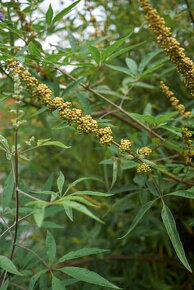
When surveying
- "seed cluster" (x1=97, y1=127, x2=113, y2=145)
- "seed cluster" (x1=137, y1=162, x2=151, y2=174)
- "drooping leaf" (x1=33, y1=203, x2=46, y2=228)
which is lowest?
"drooping leaf" (x1=33, y1=203, x2=46, y2=228)

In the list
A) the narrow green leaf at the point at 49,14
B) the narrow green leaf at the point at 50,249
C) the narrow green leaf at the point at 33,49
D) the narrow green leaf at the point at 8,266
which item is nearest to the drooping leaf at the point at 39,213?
the narrow green leaf at the point at 8,266

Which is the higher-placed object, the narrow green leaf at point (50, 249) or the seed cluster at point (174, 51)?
the seed cluster at point (174, 51)

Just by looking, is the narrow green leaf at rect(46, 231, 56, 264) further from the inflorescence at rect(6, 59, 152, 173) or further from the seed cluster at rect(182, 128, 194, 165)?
the seed cluster at rect(182, 128, 194, 165)

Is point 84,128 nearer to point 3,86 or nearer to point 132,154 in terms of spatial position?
point 132,154

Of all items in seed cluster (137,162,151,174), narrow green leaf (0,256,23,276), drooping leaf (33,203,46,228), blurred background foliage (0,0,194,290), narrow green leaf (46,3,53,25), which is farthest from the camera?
blurred background foliage (0,0,194,290)

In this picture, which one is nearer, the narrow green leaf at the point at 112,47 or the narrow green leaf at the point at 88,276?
the narrow green leaf at the point at 88,276

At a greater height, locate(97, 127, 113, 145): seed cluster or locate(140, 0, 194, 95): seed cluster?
locate(140, 0, 194, 95): seed cluster

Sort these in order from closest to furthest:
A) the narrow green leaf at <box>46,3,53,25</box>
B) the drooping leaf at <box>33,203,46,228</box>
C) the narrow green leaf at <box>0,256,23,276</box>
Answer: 1. the drooping leaf at <box>33,203,46,228</box>
2. the narrow green leaf at <box>0,256,23,276</box>
3. the narrow green leaf at <box>46,3,53,25</box>

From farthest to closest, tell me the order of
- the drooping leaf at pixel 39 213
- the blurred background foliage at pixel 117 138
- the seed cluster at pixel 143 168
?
the blurred background foliage at pixel 117 138 < the seed cluster at pixel 143 168 < the drooping leaf at pixel 39 213

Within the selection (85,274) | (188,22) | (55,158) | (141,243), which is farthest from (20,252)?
(188,22)

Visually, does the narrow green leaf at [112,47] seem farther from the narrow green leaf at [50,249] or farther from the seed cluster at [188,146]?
the narrow green leaf at [50,249]

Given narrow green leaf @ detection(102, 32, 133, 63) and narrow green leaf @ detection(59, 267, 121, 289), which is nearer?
narrow green leaf @ detection(59, 267, 121, 289)

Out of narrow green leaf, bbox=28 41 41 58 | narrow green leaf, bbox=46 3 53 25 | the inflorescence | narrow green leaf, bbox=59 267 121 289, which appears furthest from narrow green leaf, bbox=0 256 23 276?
narrow green leaf, bbox=46 3 53 25

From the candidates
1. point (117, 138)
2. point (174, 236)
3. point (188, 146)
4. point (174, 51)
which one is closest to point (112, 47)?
point (174, 51)
